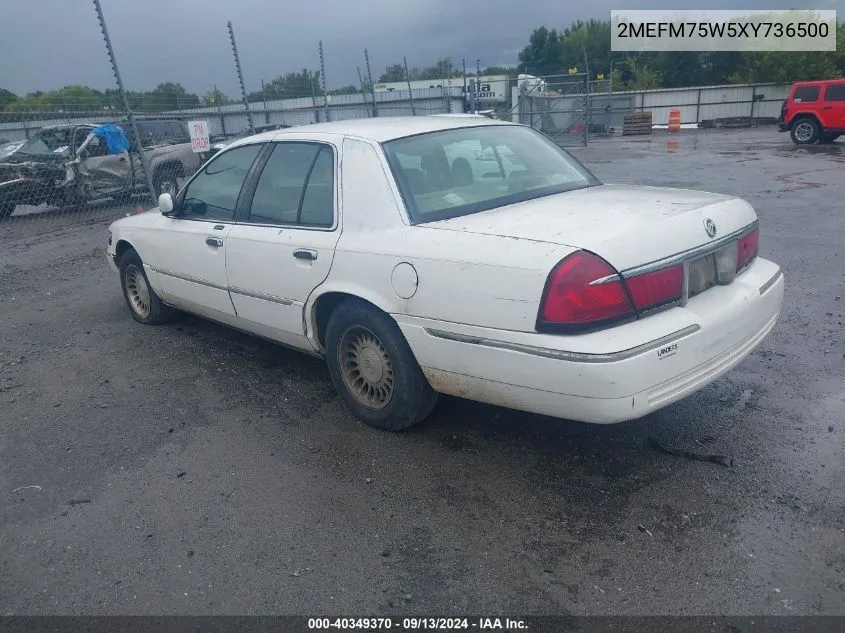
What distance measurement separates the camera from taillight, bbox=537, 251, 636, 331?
272 centimetres

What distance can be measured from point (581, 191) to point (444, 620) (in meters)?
2.46

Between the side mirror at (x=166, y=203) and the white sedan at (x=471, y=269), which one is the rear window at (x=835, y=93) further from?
the side mirror at (x=166, y=203)

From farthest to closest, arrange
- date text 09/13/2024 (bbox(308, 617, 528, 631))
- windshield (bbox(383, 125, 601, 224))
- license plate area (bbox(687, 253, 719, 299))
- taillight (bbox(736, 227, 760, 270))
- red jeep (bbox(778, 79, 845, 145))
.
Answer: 1. red jeep (bbox(778, 79, 845, 145))
2. windshield (bbox(383, 125, 601, 224))
3. taillight (bbox(736, 227, 760, 270))
4. license plate area (bbox(687, 253, 719, 299))
5. date text 09/13/2024 (bbox(308, 617, 528, 631))

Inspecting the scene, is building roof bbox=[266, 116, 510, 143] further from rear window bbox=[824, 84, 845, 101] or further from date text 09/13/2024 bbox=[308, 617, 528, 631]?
rear window bbox=[824, 84, 845, 101]

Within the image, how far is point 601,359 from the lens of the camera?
8.81ft

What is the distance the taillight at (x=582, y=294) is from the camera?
272cm

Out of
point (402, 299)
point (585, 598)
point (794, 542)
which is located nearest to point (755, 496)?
point (794, 542)

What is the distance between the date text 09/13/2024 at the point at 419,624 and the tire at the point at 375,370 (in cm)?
126

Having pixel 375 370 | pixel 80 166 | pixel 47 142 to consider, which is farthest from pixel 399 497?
pixel 47 142

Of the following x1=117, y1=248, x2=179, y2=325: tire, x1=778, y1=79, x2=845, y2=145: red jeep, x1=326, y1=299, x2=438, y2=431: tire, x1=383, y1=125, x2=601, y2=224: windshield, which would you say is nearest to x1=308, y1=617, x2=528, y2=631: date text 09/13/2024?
x1=326, y1=299, x2=438, y2=431: tire

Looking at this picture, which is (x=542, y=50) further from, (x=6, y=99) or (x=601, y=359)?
(x=601, y=359)

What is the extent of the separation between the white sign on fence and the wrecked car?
136 centimetres

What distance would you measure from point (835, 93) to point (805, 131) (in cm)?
128

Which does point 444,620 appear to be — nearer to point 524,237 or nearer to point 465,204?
point 524,237
